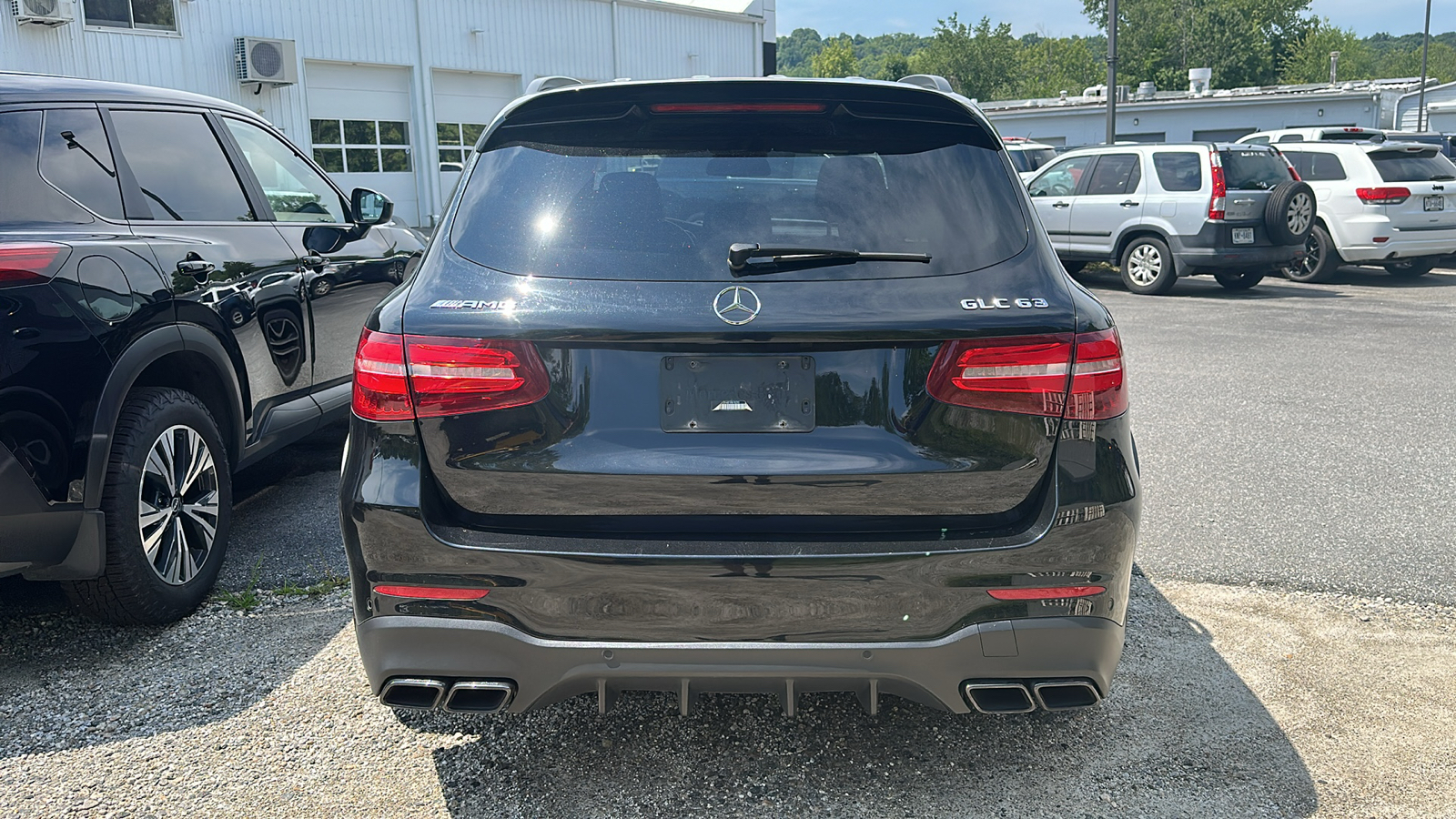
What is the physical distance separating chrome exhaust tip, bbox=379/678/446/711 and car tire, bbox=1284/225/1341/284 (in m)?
14.2

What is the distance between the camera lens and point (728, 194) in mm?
2562

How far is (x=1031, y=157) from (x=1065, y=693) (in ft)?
66.4

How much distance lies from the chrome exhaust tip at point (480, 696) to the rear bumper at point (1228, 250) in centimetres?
1250

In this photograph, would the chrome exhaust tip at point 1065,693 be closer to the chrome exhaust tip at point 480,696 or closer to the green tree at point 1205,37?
the chrome exhaust tip at point 480,696

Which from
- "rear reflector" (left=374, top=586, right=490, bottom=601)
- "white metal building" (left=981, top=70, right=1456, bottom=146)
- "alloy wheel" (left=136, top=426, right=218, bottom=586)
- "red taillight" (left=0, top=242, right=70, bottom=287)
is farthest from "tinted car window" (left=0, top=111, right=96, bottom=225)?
"white metal building" (left=981, top=70, right=1456, bottom=146)

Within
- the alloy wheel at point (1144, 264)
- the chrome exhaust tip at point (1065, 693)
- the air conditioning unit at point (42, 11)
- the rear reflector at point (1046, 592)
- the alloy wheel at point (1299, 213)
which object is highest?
the air conditioning unit at point (42, 11)

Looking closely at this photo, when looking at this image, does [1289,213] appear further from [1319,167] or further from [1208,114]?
[1208,114]

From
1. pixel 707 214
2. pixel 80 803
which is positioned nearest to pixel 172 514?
pixel 80 803

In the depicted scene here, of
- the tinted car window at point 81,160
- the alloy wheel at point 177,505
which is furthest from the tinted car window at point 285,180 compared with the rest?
the alloy wheel at point 177,505

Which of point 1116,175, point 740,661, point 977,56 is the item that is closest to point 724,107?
point 740,661

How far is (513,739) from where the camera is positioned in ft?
9.91

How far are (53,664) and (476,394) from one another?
2098 millimetres

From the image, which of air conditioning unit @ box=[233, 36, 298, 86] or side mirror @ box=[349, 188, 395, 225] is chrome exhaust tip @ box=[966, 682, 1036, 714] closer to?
side mirror @ box=[349, 188, 395, 225]

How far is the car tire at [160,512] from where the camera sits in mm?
3496
